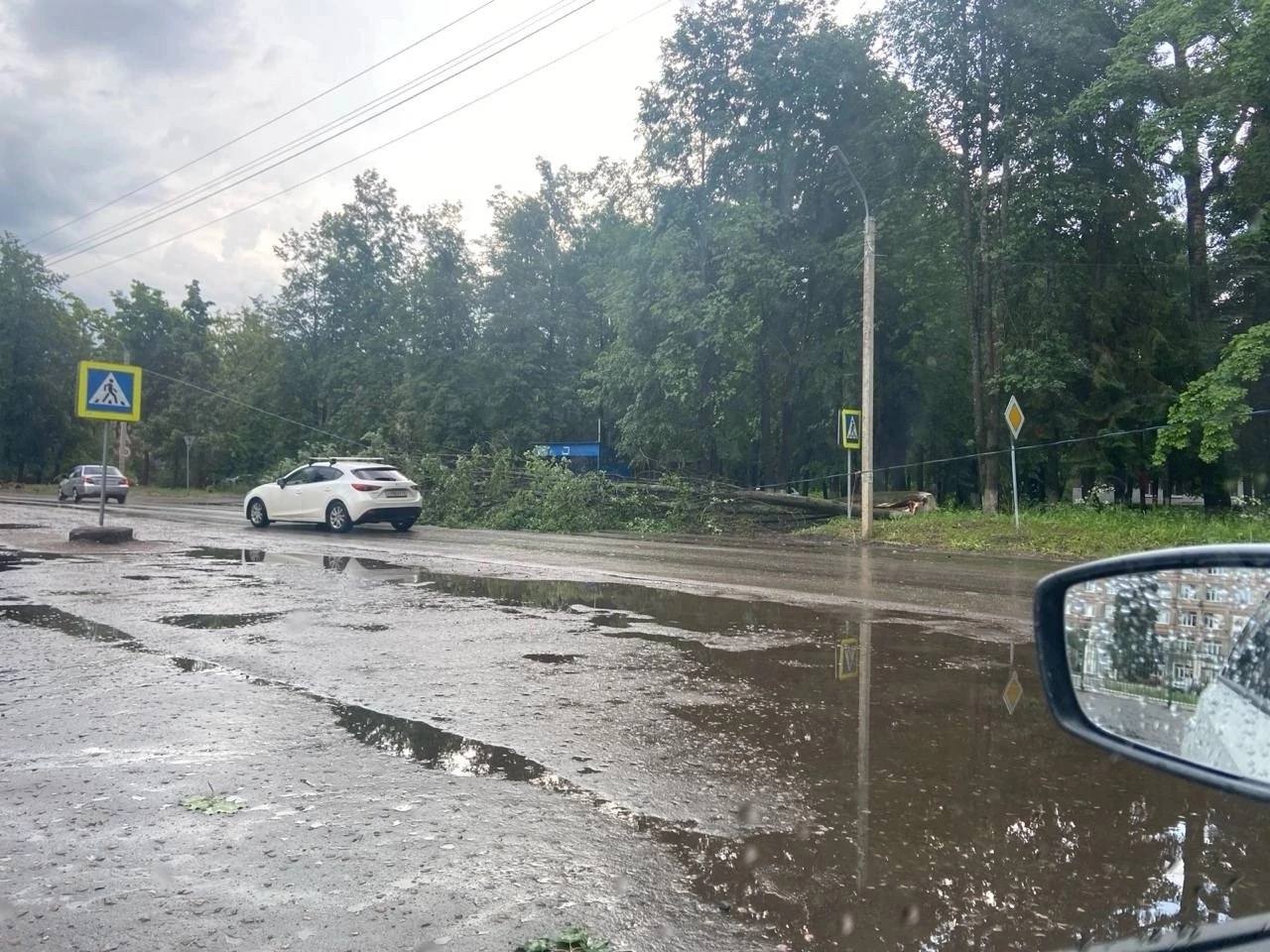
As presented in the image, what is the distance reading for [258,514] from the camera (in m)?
22.4

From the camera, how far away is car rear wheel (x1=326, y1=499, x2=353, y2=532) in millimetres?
20984

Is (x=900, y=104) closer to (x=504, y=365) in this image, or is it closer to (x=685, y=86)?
(x=685, y=86)

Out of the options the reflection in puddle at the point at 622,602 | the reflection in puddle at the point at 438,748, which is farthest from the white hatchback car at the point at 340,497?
the reflection in puddle at the point at 438,748

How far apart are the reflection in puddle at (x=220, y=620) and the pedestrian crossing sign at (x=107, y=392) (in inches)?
344

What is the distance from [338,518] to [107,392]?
598 cm

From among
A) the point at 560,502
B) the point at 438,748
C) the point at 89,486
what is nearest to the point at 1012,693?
the point at 438,748

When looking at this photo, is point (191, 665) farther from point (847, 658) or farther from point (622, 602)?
point (847, 658)

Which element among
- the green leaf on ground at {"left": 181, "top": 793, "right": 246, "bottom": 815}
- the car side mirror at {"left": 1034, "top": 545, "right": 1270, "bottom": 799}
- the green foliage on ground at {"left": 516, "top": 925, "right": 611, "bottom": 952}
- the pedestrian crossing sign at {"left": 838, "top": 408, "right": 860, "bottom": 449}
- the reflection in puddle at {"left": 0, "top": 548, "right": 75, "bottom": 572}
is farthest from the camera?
the pedestrian crossing sign at {"left": 838, "top": 408, "right": 860, "bottom": 449}

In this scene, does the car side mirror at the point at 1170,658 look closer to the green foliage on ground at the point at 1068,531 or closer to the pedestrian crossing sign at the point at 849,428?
the green foliage on ground at the point at 1068,531

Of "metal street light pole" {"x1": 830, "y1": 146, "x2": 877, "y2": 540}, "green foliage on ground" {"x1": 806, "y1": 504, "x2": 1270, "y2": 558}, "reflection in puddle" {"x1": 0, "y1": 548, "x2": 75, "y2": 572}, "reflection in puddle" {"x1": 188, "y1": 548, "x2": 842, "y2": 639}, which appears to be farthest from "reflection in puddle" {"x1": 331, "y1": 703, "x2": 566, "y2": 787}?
"metal street light pole" {"x1": 830, "y1": 146, "x2": 877, "y2": 540}

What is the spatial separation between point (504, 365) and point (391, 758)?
146 feet

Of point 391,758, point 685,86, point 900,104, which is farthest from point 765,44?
point 391,758

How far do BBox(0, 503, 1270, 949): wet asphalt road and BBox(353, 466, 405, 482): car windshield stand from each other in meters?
12.2

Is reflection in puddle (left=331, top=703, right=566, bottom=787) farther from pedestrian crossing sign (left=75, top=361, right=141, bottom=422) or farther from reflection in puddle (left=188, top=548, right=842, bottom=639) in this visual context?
pedestrian crossing sign (left=75, top=361, right=141, bottom=422)
